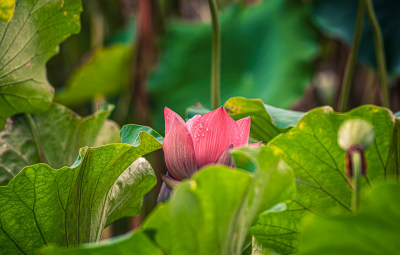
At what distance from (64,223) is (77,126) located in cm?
22

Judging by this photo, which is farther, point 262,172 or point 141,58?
point 141,58

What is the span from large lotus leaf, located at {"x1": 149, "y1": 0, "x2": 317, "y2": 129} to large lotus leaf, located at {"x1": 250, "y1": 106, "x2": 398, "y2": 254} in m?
0.83

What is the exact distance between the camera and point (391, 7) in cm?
125

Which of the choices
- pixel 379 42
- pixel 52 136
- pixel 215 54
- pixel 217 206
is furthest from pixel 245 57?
pixel 217 206

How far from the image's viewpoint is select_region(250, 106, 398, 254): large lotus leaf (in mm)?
387

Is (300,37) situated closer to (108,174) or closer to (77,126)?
(77,126)

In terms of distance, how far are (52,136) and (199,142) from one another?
0.29m

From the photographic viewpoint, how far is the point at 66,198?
0.40 metres

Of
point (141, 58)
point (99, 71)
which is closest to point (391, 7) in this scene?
point (141, 58)

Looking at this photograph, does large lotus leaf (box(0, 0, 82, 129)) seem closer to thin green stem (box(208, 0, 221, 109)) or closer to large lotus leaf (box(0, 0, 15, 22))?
large lotus leaf (box(0, 0, 15, 22))

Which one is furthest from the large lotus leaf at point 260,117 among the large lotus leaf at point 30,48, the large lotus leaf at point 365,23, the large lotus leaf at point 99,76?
the large lotus leaf at point 99,76

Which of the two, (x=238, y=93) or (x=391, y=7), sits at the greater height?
(x=391, y=7)

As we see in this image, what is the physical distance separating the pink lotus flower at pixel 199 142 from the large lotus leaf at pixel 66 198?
0.08 feet

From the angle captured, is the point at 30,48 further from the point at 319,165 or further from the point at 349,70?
the point at 349,70
